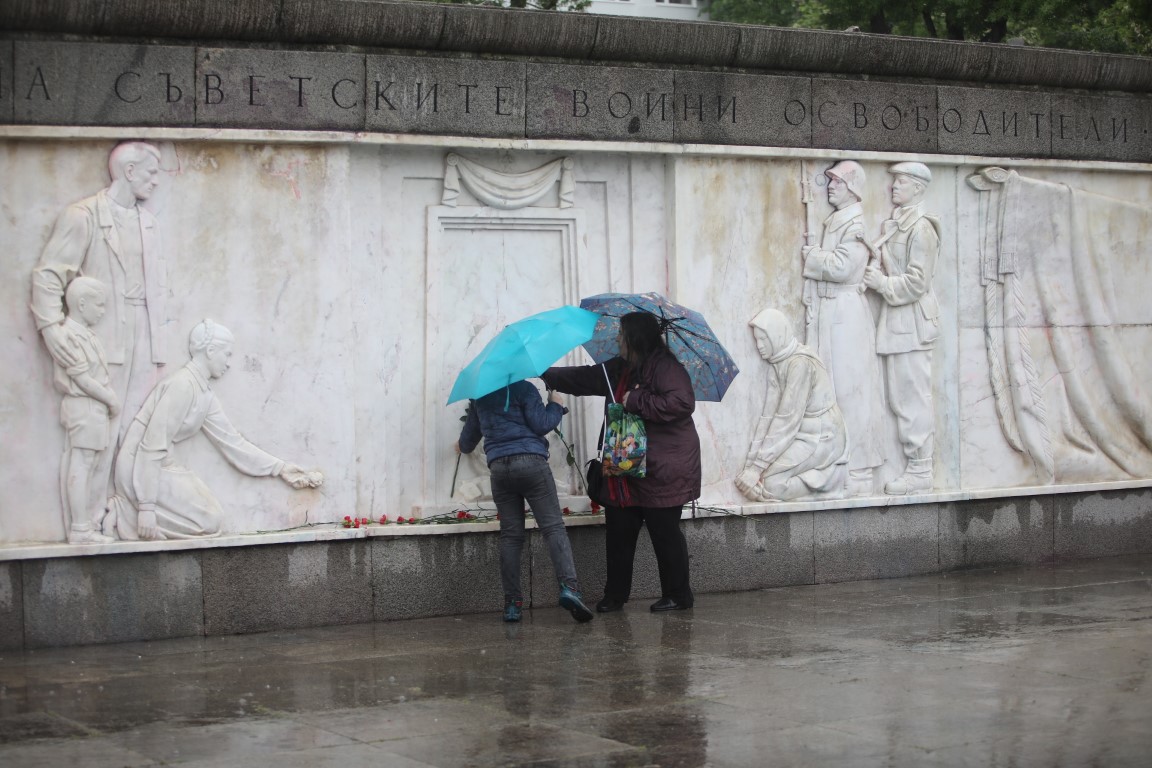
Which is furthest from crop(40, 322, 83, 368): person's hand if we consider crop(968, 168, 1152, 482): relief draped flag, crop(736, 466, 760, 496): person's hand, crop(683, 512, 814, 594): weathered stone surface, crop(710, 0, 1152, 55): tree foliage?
crop(710, 0, 1152, 55): tree foliage

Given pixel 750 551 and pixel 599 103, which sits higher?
pixel 599 103

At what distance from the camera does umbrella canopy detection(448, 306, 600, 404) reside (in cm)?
946

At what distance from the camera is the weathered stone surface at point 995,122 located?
11.9 metres

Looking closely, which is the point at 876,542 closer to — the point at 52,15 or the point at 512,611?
the point at 512,611

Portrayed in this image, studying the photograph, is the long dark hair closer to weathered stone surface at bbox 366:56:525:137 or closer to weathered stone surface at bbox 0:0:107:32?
weathered stone surface at bbox 366:56:525:137

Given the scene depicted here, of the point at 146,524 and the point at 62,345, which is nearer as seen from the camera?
the point at 62,345

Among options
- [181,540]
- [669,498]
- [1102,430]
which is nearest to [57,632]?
[181,540]

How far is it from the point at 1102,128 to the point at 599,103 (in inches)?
163

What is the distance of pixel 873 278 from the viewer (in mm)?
11516

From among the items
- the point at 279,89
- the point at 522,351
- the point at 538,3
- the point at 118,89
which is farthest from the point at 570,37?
the point at 538,3

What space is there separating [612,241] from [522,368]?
180cm

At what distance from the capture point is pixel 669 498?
32.9 ft

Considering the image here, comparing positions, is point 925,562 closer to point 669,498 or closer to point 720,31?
point 669,498

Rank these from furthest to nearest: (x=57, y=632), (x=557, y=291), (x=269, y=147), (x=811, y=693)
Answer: (x=557, y=291), (x=269, y=147), (x=57, y=632), (x=811, y=693)
